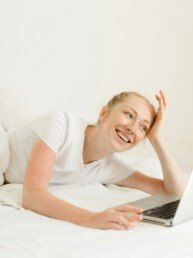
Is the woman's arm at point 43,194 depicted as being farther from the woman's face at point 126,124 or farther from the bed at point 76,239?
the woman's face at point 126,124

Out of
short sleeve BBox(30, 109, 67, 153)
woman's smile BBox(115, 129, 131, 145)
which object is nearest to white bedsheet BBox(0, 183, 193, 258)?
short sleeve BBox(30, 109, 67, 153)

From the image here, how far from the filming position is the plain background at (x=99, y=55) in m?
2.52

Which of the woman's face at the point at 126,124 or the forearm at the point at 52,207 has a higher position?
the woman's face at the point at 126,124

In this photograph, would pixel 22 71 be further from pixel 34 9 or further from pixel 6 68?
pixel 34 9

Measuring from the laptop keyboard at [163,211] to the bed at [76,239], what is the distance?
0.18 ft

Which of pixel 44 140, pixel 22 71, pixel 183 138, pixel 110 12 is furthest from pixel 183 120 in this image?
pixel 44 140

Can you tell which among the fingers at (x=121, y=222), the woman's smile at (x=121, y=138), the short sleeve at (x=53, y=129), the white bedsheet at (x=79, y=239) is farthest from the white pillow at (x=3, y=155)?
the fingers at (x=121, y=222)

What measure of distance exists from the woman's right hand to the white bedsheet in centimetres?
2

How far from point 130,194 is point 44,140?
17.4 inches

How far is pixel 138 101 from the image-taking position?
1629 mm

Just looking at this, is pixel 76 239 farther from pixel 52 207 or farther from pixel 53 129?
pixel 53 129

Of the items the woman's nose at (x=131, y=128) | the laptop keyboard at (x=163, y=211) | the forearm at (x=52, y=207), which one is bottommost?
the forearm at (x=52, y=207)

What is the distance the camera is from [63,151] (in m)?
1.60

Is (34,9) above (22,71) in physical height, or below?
above
